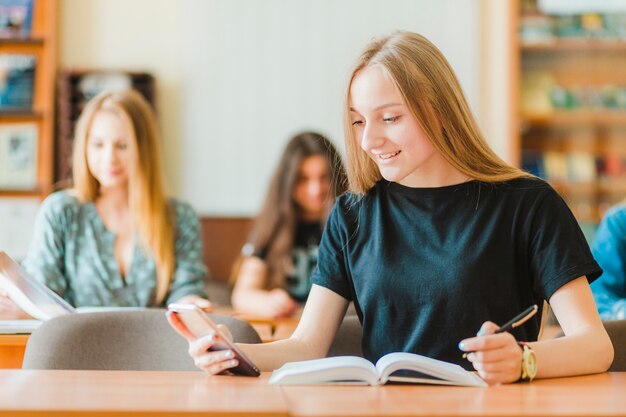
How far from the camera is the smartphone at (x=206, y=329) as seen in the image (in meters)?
1.52

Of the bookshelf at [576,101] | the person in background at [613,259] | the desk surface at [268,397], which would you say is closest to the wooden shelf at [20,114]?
the bookshelf at [576,101]

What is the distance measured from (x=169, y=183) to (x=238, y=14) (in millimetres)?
978

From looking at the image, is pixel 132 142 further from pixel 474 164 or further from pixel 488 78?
pixel 488 78

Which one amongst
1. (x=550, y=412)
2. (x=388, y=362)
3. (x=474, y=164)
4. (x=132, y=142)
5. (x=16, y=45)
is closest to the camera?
(x=550, y=412)

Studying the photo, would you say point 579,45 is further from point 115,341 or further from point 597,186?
point 115,341

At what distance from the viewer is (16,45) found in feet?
16.0

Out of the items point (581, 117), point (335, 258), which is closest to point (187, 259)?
point (335, 258)

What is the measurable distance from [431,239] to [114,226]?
1579mm

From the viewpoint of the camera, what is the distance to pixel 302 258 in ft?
12.3

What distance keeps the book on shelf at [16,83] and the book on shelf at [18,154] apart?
11 cm

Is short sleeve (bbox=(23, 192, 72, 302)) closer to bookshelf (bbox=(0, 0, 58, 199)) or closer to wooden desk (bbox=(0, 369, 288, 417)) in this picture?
wooden desk (bbox=(0, 369, 288, 417))

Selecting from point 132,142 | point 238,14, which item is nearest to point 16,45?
point 238,14

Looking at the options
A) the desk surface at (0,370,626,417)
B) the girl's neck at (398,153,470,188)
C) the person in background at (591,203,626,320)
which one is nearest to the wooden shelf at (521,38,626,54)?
the person in background at (591,203,626,320)

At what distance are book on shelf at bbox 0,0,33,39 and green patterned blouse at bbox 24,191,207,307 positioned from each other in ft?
6.61
